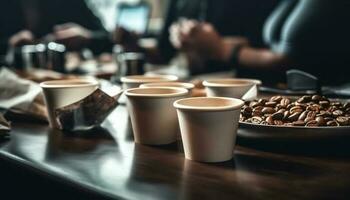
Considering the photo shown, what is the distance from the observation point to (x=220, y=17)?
341 cm

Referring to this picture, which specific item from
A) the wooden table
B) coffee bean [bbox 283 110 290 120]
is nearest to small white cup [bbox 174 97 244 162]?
the wooden table

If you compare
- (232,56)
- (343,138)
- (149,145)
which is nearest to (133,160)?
(149,145)

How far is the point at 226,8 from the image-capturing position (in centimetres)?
336

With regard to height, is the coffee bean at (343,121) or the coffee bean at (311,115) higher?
the coffee bean at (311,115)

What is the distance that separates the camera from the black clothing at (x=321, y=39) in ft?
6.52

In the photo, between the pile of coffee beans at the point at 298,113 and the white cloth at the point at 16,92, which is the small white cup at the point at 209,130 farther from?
the white cloth at the point at 16,92

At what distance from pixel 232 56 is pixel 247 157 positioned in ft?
6.44

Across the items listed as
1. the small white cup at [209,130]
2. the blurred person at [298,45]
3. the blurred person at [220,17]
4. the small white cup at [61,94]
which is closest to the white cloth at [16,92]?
the small white cup at [61,94]

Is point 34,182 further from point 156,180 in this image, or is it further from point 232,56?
point 232,56

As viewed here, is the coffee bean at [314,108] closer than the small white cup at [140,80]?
Yes

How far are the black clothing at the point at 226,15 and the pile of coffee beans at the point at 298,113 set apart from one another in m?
2.26

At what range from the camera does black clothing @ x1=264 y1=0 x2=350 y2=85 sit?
1.99 m

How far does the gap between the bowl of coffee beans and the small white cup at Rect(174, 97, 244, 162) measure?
0.24 feet

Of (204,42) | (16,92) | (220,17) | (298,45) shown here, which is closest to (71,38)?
(204,42)
